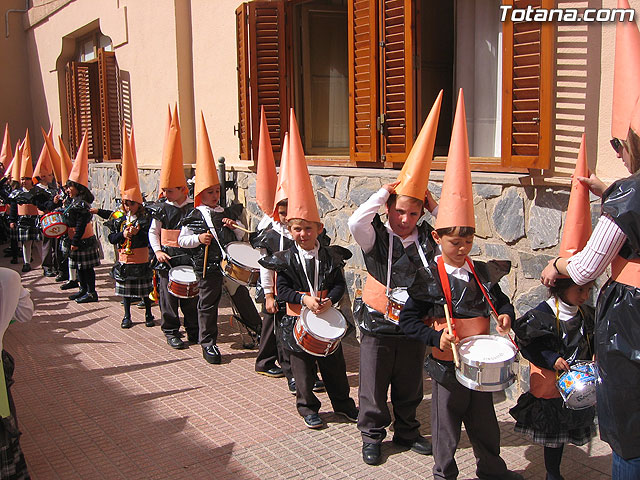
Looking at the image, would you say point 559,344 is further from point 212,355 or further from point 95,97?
point 95,97

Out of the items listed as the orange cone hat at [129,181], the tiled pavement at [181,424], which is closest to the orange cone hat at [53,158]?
the orange cone hat at [129,181]

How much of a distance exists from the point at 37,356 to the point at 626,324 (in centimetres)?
547

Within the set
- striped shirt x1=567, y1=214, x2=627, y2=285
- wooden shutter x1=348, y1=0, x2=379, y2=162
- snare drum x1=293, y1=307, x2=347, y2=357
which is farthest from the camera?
wooden shutter x1=348, y1=0, x2=379, y2=162

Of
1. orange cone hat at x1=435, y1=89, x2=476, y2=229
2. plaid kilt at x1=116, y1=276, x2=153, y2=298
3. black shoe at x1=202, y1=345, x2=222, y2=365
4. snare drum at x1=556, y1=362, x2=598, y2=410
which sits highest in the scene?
orange cone hat at x1=435, y1=89, x2=476, y2=229

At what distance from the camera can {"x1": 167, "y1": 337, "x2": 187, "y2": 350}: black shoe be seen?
6.45m

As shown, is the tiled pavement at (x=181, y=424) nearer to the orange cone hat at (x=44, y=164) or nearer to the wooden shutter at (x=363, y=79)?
the wooden shutter at (x=363, y=79)

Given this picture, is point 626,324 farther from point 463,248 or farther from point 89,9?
point 89,9

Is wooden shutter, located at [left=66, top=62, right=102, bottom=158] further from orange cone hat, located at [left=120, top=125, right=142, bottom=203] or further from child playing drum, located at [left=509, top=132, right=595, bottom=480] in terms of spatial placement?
child playing drum, located at [left=509, top=132, right=595, bottom=480]

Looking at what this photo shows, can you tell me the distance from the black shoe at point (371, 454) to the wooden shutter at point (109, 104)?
9.15m

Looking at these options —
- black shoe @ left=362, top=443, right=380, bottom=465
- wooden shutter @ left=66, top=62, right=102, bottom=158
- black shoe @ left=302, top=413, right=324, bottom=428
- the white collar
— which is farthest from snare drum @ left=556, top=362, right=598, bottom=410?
wooden shutter @ left=66, top=62, right=102, bottom=158

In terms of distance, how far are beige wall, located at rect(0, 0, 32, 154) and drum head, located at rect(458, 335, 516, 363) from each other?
1548 cm

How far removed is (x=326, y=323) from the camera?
166 inches

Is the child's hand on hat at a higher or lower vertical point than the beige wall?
lower

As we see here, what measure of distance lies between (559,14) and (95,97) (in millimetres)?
10369
